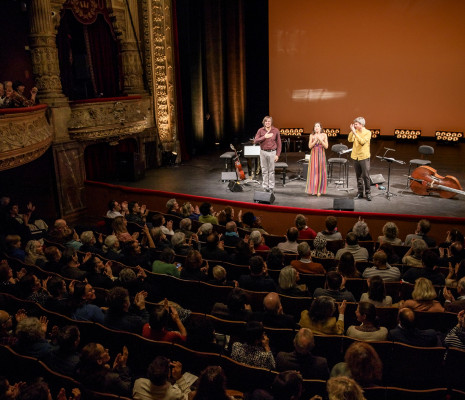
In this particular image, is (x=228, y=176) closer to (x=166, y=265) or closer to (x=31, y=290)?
(x=166, y=265)

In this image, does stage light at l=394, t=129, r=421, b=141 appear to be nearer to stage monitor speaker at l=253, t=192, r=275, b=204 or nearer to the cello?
the cello

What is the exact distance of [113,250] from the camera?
507 centimetres

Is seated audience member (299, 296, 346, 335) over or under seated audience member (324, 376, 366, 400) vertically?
under

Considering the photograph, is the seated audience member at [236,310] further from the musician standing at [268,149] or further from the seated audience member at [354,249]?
the musician standing at [268,149]

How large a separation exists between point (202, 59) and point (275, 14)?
7.76ft

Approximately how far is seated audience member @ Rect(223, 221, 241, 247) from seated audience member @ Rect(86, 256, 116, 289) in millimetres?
1380

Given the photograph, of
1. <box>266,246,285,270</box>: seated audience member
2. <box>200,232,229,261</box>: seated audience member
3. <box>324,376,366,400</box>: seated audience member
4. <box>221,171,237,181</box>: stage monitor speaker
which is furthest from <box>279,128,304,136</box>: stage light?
<box>324,376,366,400</box>: seated audience member

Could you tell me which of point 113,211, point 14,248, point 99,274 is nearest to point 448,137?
point 113,211

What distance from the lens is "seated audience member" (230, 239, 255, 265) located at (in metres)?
4.68

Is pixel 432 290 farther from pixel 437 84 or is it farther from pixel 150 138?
pixel 437 84

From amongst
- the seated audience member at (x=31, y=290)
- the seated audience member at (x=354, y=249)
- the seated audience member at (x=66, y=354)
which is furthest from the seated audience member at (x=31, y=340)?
the seated audience member at (x=354, y=249)

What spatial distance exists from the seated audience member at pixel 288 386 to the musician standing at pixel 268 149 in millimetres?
6130

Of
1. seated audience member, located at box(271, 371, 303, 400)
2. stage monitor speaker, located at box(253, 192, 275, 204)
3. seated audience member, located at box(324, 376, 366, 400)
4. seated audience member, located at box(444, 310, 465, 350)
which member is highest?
seated audience member, located at box(324, 376, 366, 400)

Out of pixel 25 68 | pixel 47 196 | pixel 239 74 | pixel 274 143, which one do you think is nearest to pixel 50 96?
pixel 25 68
